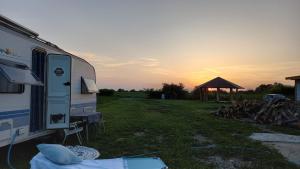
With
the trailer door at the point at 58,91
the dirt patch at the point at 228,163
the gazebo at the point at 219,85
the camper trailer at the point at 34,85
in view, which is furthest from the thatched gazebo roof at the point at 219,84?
the trailer door at the point at 58,91

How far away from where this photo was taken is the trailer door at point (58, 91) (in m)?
7.82

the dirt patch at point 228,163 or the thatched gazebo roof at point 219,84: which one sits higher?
the thatched gazebo roof at point 219,84

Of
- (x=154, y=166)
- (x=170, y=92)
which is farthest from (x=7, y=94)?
(x=170, y=92)

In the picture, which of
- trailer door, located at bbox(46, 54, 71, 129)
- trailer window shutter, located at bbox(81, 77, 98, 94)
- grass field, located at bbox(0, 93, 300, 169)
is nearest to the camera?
grass field, located at bbox(0, 93, 300, 169)

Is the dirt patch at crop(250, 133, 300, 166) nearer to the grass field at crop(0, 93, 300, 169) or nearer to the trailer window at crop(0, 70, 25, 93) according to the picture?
the grass field at crop(0, 93, 300, 169)

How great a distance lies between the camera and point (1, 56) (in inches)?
221

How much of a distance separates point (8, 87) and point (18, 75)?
279 mm

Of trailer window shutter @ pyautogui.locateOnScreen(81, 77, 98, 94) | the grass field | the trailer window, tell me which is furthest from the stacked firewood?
the trailer window

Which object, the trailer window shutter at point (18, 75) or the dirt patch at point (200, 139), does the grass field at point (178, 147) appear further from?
the trailer window shutter at point (18, 75)

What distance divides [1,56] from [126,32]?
12.8m

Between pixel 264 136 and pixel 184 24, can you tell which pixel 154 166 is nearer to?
pixel 264 136

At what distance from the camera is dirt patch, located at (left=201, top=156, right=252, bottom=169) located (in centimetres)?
658

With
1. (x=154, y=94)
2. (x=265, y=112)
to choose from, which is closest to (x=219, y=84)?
(x=154, y=94)

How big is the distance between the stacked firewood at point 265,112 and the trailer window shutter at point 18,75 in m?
11.4
